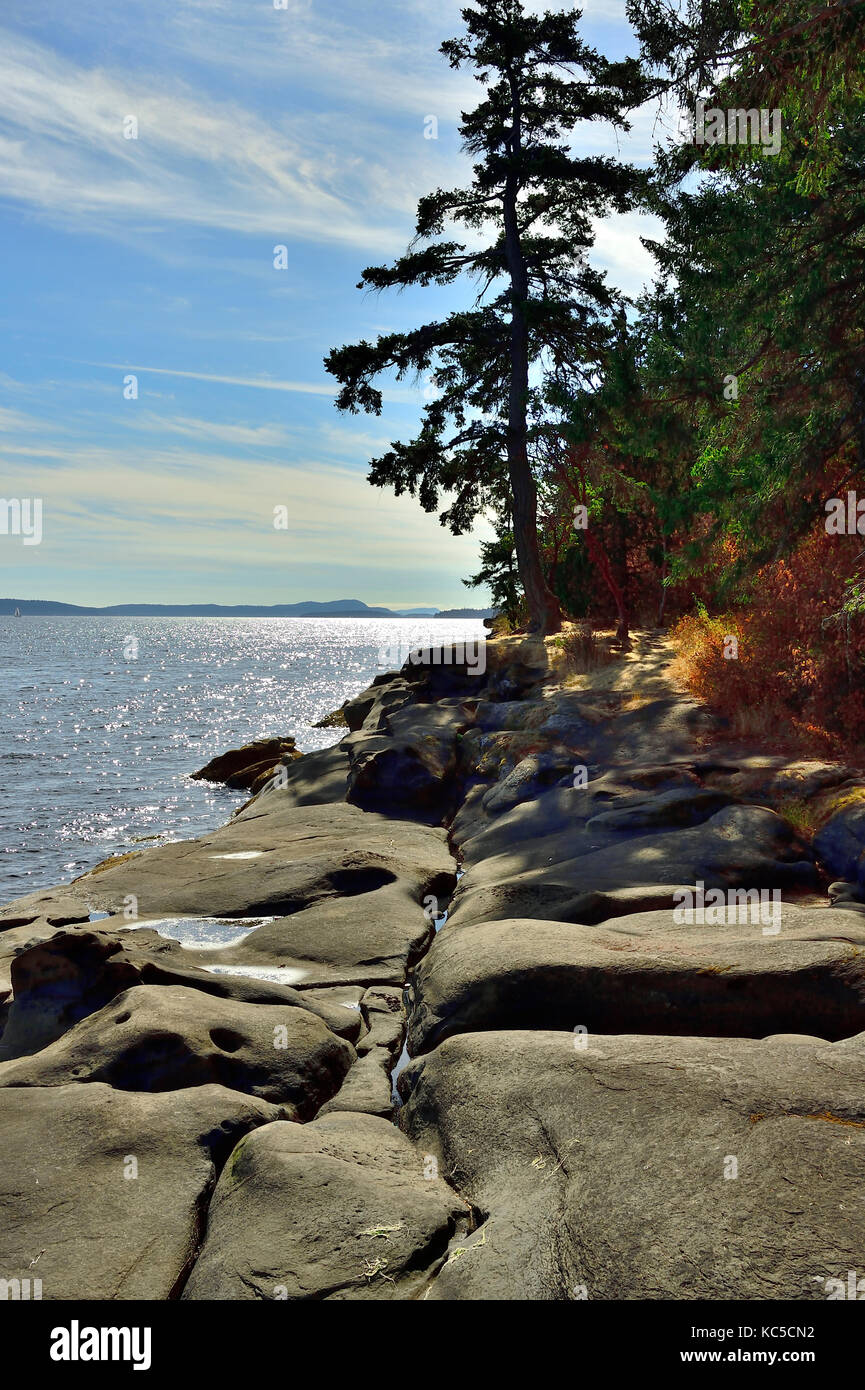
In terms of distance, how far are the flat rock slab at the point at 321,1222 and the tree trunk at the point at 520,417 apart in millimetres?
20922

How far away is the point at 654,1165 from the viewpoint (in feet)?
14.2

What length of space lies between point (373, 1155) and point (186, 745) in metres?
40.8

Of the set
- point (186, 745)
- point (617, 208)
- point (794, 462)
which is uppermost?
point (617, 208)

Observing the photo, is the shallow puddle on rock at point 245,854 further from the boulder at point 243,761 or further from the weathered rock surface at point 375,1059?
the boulder at point 243,761

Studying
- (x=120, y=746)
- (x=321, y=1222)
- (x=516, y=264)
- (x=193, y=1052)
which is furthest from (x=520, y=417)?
(x=120, y=746)

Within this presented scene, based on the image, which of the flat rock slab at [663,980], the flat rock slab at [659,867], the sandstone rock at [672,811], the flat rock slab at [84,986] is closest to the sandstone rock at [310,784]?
the sandstone rock at [672,811]

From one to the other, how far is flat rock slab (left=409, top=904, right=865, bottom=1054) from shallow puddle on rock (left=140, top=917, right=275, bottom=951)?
326 cm

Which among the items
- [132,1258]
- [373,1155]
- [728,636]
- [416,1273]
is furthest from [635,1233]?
[728,636]

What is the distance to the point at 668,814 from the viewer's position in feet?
35.1

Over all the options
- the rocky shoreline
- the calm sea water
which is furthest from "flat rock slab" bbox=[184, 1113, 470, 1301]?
the calm sea water

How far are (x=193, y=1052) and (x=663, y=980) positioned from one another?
3356 millimetres

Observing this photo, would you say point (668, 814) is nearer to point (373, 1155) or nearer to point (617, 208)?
point (373, 1155)

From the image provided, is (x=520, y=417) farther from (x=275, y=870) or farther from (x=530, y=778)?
(x=275, y=870)

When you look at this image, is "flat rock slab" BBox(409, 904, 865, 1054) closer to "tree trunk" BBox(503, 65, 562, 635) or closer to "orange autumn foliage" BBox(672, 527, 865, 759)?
"orange autumn foliage" BBox(672, 527, 865, 759)
